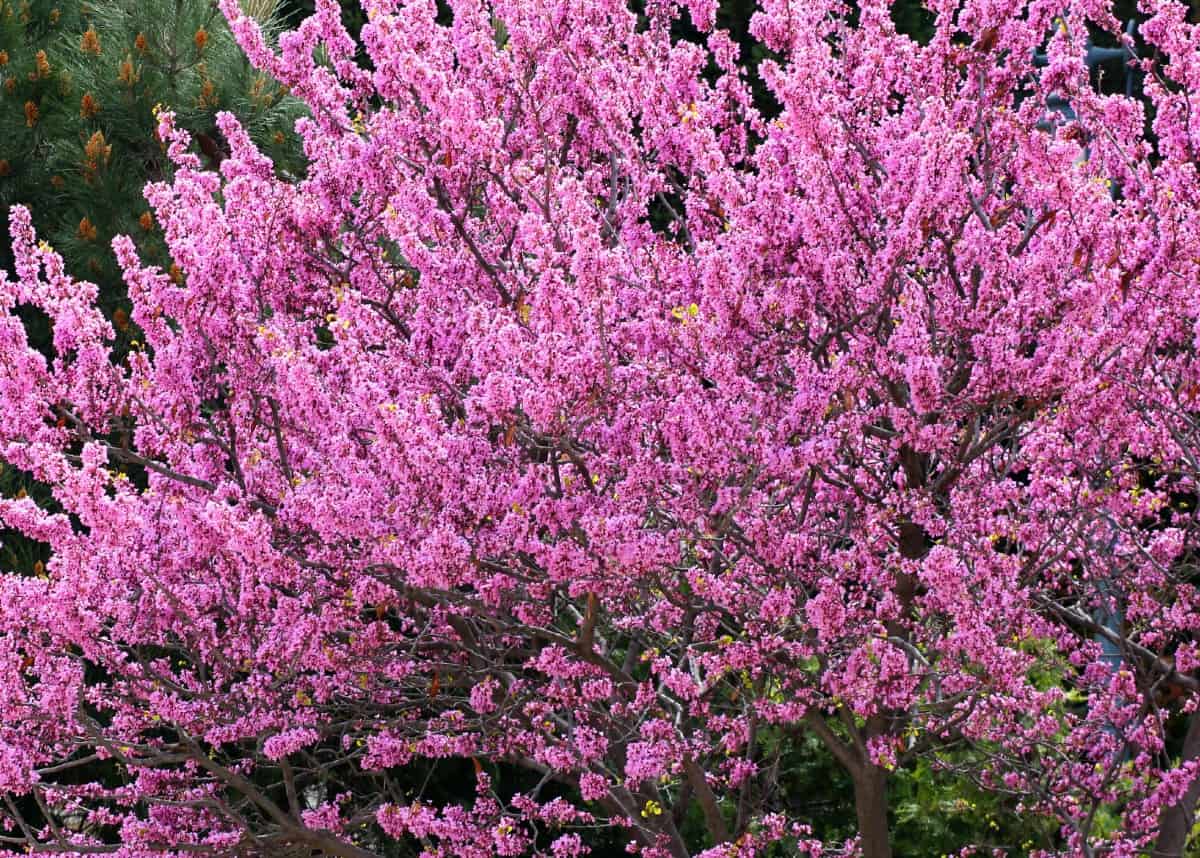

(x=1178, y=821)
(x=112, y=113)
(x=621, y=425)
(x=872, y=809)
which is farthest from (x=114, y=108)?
(x=1178, y=821)

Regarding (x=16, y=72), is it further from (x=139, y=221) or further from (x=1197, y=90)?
(x=1197, y=90)

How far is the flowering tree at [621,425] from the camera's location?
4.46m

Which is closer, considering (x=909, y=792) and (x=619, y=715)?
(x=619, y=715)

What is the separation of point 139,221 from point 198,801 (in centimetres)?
377

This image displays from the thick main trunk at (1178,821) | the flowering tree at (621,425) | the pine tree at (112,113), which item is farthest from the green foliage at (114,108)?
the thick main trunk at (1178,821)

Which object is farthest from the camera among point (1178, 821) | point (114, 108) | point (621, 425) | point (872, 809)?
point (114, 108)

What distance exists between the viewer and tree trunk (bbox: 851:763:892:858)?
5566mm

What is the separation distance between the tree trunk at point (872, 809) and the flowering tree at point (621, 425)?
17 millimetres

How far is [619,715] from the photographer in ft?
16.9

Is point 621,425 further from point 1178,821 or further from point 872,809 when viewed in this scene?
point 1178,821

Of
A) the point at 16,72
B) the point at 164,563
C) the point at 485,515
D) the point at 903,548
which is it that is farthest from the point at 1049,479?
the point at 16,72

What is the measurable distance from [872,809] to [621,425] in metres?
2.10

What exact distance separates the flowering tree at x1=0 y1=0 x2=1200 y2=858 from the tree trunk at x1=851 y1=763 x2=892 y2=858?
0.02m

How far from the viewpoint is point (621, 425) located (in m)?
4.64
